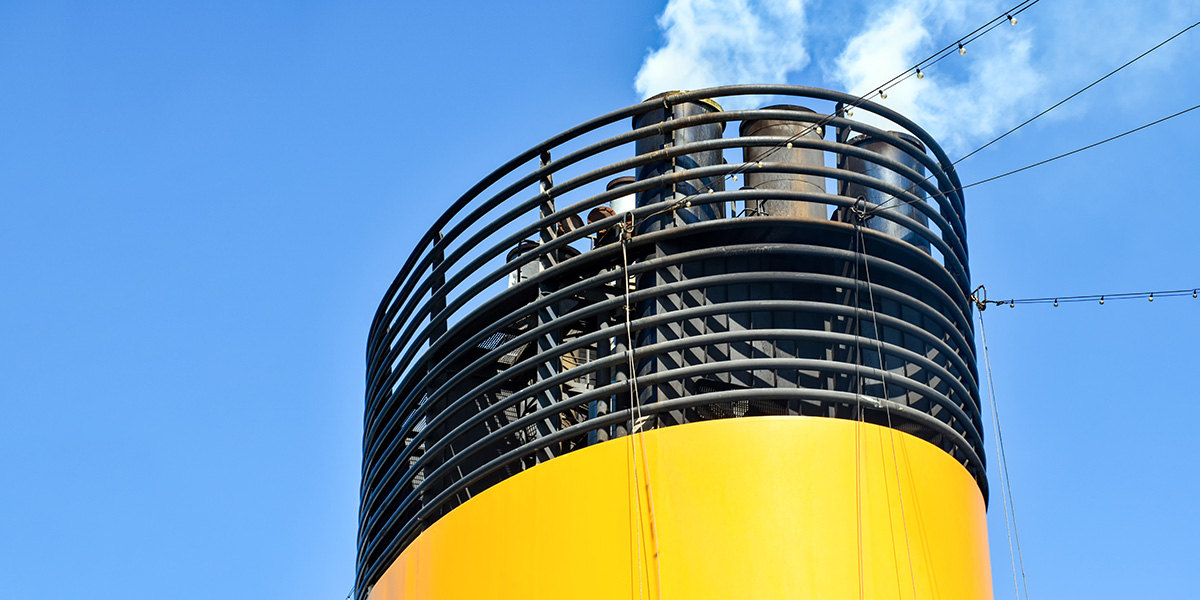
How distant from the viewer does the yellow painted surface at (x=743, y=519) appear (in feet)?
35.4

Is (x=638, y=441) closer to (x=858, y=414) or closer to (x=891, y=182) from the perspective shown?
(x=858, y=414)

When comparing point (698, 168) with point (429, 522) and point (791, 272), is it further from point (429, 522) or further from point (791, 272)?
point (429, 522)

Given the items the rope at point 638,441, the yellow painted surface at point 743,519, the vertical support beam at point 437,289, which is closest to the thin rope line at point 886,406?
the yellow painted surface at point 743,519

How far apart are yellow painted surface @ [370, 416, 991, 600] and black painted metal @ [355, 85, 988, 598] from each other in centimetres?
37

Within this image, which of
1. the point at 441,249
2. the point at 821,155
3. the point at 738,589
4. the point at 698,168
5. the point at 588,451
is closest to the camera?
the point at 738,589

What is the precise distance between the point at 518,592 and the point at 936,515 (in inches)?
155

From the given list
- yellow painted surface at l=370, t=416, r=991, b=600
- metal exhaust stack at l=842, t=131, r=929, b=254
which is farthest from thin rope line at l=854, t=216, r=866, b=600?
metal exhaust stack at l=842, t=131, r=929, b=254

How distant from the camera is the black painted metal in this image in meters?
11.9

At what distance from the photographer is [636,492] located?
11203 millimetres

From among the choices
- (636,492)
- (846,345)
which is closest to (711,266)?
(846,345)

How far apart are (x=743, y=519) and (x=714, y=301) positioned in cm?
245

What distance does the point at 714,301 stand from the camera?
12.5m

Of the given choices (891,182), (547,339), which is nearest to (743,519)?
(547,339)

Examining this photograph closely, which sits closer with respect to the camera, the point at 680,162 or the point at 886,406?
the point at 886,406
